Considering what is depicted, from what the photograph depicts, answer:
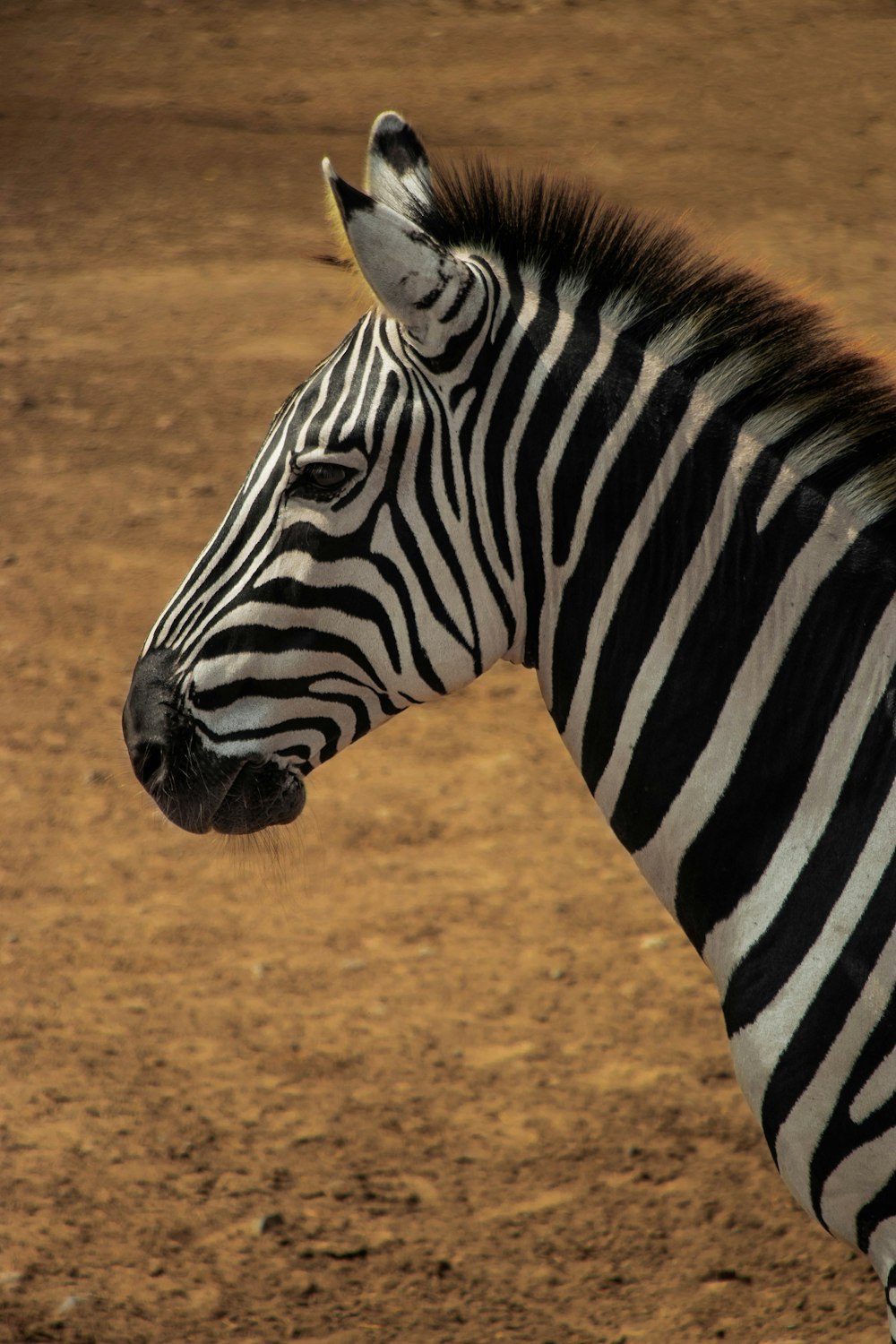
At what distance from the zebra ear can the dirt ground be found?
2.42 feet

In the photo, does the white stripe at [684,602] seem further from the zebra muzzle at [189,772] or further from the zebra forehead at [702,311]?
the zebra muzzle at [189,772]

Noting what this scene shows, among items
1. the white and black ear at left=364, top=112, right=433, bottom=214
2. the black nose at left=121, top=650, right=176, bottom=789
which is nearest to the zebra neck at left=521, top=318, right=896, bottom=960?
the white and black ear at left=364, top=112, right=433, bottom=214

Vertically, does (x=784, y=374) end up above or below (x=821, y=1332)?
above

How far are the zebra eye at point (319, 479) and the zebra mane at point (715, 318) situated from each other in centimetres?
50

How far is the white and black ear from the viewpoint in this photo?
9.49ft

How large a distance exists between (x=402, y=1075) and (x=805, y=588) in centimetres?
291

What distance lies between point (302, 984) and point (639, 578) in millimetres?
3127

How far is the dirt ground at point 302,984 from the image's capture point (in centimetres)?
409

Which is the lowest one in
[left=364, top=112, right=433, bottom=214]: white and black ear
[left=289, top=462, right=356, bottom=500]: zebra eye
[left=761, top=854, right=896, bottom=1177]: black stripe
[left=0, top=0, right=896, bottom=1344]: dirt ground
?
[left=0, top=0, right=896, bottom=1344]: dirt ground

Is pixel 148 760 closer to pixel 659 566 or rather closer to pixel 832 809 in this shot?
pixel 659 566

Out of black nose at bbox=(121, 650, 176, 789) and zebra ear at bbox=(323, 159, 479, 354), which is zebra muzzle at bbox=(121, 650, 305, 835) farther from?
zebra ear at bbox=(323, 159, 479, 354)

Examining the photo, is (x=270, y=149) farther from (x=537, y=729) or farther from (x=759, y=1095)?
(x=759, y=1095)

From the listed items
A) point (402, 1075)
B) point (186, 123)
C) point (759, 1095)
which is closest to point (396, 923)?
point (402, 1075)

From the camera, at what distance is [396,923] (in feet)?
18.3
